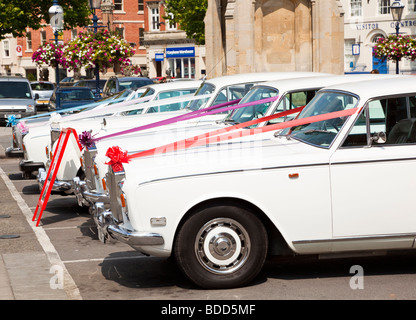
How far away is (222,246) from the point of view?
6.81m

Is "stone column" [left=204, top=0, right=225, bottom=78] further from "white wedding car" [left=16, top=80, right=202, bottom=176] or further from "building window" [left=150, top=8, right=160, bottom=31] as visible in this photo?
"building window" [left=150, top=8, right=160, bottom=31]

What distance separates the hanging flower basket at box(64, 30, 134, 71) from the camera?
101 ft

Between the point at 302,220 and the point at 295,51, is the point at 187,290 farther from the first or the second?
the point at 295,51

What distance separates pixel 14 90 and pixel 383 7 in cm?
3142

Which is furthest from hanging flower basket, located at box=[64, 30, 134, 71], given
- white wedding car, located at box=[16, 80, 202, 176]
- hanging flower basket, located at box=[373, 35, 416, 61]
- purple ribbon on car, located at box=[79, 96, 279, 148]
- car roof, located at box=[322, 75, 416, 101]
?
car roof, located at box=[322, 75, 416, 101]

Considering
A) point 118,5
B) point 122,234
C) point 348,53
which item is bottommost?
point 122,234

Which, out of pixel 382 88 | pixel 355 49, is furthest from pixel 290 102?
pixel 355 49

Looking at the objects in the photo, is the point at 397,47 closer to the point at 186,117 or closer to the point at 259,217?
the point at 186,117

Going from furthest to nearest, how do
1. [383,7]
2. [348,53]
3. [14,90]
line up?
[348,53] → [383,7] → [14,90]

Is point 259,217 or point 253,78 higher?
point 253,78

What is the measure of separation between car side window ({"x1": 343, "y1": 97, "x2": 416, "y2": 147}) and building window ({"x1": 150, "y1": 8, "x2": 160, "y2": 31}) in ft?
249

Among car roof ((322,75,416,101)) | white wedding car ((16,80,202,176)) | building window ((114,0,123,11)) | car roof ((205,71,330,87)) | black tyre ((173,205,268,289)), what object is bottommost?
black tyre ((173,205,268,289))

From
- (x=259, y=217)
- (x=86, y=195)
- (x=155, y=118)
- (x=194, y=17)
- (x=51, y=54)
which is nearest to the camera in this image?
(x=259, y=217)

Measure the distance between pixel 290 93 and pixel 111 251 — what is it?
9.58 feet
